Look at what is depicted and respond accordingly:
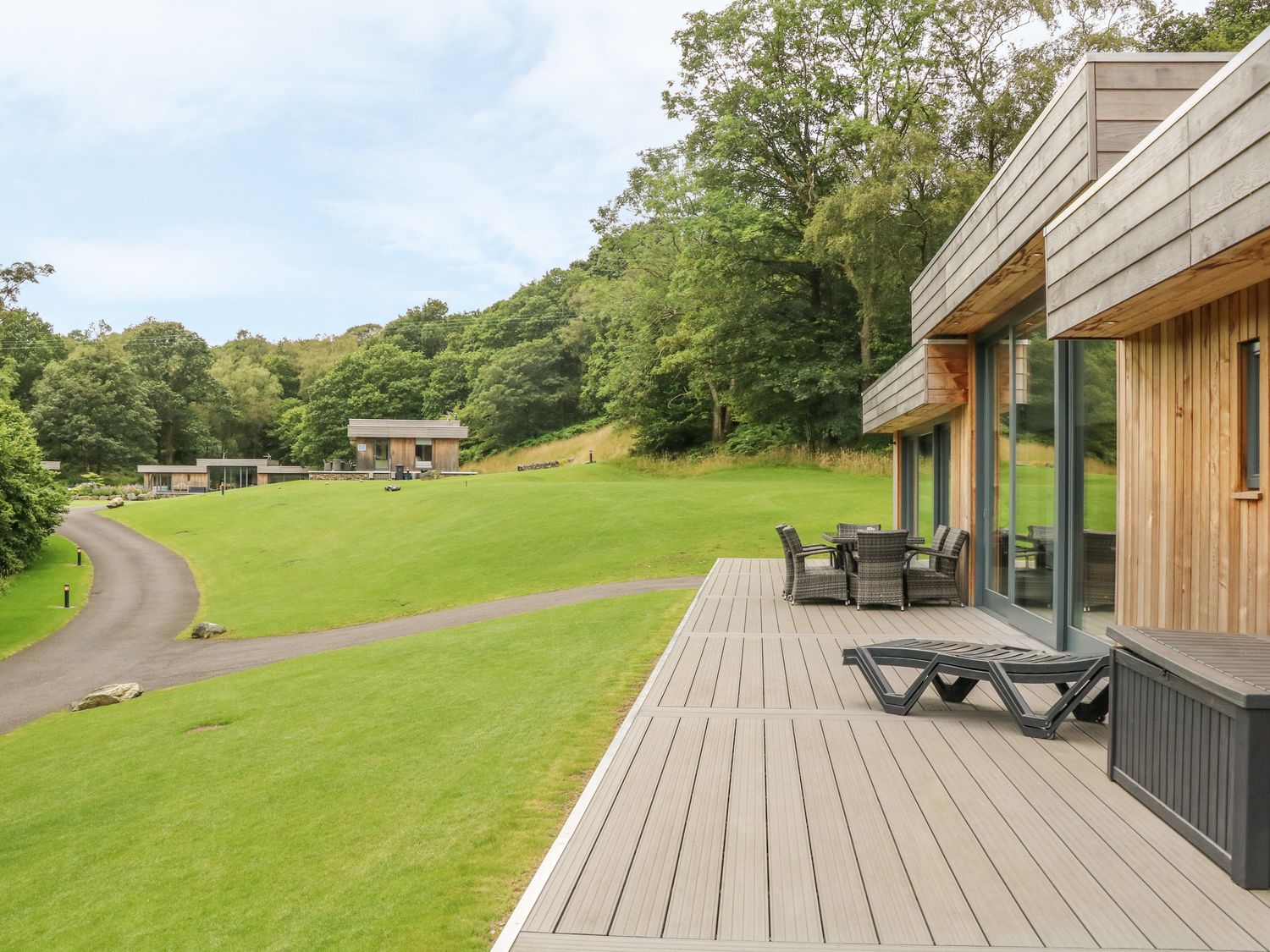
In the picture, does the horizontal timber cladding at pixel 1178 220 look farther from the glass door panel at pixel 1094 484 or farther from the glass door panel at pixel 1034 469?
the glass door panel at pixel 1034 469

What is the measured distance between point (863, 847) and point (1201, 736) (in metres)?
1.21

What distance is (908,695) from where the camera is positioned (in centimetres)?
514

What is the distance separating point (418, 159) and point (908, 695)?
65.2 m

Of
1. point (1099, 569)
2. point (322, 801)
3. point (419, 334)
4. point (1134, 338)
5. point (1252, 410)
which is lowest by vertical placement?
point (322, 801)

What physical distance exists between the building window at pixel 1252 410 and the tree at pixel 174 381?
7127 cm

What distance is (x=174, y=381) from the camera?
6912 cm

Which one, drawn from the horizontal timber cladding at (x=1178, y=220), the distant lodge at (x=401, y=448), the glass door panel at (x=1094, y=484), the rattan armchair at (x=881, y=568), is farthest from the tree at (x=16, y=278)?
the distant lodge at (x=401, y=448)

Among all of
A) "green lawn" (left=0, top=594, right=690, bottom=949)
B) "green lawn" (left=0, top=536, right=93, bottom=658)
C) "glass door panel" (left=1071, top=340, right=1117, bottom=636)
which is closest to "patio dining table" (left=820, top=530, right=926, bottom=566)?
"green lawn" (left=0, top=594, right=690, bottom=949)

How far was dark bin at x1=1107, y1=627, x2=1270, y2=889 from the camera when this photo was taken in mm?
2783

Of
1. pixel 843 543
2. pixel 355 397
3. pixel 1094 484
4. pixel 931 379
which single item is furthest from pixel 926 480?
pixel 355 397

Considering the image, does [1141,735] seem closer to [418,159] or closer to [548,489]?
[548,489]

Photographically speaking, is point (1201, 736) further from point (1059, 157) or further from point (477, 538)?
point (477, 538)

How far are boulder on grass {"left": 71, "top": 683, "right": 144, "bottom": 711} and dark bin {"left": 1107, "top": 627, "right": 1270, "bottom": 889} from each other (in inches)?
453

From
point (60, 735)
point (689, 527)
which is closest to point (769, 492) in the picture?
point (689, 527)
